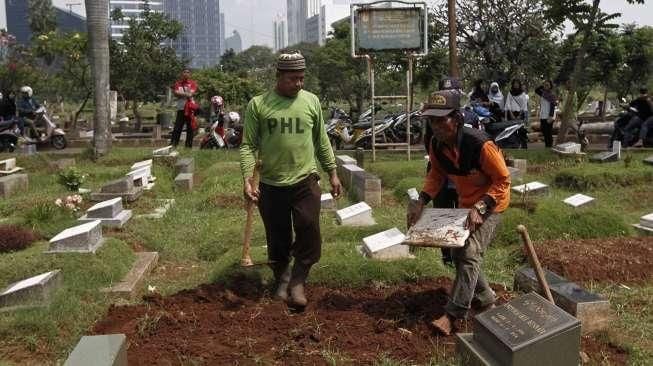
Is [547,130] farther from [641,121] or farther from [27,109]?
[27,109]

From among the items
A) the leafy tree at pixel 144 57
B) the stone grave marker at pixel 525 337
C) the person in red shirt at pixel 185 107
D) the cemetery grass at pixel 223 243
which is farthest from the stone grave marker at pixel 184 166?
the leafy tree at pixel 144 57

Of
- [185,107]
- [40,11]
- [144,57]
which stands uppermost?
[40,11]

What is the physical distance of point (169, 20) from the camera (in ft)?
92.0

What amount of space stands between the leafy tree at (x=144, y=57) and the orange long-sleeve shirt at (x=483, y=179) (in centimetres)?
2256

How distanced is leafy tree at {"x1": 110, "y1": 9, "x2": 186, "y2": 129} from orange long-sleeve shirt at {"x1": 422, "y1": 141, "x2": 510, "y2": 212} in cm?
2256

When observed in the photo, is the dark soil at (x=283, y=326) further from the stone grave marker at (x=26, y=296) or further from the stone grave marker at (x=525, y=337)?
the stone grave marker at (x=26, y=296)

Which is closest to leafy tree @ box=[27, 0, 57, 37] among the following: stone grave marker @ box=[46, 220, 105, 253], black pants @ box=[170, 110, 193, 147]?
black pants @ box=[170, 110, 193, 147]

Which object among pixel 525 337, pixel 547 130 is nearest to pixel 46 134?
pixel 547 130

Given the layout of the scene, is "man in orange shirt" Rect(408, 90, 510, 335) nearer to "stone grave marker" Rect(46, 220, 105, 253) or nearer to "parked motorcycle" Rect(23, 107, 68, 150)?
"stone grave marker" Rect(46, 220, 105, 253)

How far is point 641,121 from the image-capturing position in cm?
1383

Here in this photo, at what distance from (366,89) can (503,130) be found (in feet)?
57.8

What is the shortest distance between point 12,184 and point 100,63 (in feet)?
10.7

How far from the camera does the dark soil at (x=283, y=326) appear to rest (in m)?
3.98

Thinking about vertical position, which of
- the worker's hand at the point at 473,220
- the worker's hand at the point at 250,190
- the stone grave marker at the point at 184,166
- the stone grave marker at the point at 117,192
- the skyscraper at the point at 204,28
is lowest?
the stone grave marker at the point at 117,192
